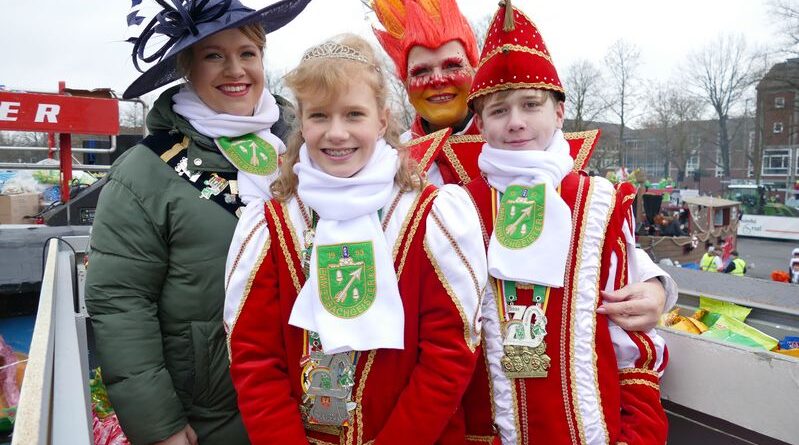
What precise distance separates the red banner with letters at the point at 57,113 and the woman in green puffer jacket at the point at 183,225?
356 centimetres

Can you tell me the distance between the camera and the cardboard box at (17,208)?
5516 mm

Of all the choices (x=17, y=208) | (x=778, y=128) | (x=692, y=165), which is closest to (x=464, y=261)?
(x=17, y=208)

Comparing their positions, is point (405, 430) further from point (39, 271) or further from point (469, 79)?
point (39, 271)

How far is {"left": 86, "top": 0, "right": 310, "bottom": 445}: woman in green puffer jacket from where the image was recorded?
1.62 metres

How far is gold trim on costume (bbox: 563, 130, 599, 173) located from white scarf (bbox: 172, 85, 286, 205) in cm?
103

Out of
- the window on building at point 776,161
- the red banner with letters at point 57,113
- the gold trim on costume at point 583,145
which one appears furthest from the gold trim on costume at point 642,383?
the window on building at point 776,161

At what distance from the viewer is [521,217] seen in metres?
1.67

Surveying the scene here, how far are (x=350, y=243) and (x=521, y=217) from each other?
539mm

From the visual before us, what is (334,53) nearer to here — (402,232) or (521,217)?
(402,232)

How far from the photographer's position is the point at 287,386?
4.87ft

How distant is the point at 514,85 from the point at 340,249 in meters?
0.76

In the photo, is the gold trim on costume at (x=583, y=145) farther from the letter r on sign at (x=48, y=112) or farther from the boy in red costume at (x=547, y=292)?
the letter r on sign at (x=48, y=112)

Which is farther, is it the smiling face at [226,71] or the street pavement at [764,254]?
the street pavement at [764,254]

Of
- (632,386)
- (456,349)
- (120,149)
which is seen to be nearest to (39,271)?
(456,349)
